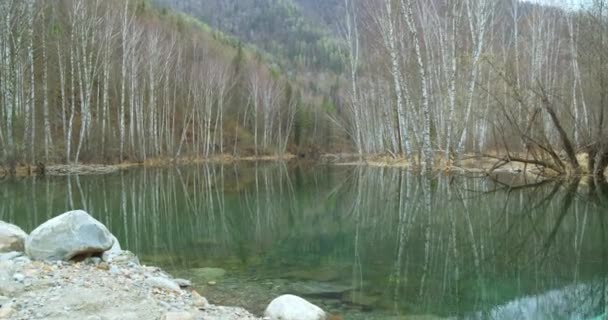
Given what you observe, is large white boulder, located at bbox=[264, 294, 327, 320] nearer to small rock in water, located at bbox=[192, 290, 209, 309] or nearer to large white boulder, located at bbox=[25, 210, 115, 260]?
small rock in water, located at bbox=[192, 290, 209, 309]

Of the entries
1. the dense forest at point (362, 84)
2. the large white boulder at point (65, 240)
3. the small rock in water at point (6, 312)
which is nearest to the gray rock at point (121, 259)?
the large white boulder at point (65, 240)

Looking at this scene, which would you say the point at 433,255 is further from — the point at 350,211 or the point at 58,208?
the point at 58,208

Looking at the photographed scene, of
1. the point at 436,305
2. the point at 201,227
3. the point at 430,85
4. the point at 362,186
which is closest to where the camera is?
the point at 436,305

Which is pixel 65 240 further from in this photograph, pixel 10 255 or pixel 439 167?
pixel 439 167

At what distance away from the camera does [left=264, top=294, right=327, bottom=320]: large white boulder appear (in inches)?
164

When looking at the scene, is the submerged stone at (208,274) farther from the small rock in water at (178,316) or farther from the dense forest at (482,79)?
the dense forest at (482,79)

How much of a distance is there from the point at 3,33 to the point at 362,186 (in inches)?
742

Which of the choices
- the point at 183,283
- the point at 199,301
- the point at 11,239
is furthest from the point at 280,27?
the point at 199,301

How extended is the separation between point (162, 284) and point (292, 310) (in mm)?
1692

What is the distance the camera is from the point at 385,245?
23.9ft

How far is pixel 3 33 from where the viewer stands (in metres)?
22.6

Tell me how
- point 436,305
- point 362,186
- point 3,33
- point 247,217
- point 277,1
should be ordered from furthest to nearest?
1. point 277,1
2. point 3,33
3. point 362,186
4. point 247,217
5. point 436,305

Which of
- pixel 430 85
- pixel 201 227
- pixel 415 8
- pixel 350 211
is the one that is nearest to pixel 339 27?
pixel 415 8

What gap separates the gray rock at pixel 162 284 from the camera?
5.05 metres
